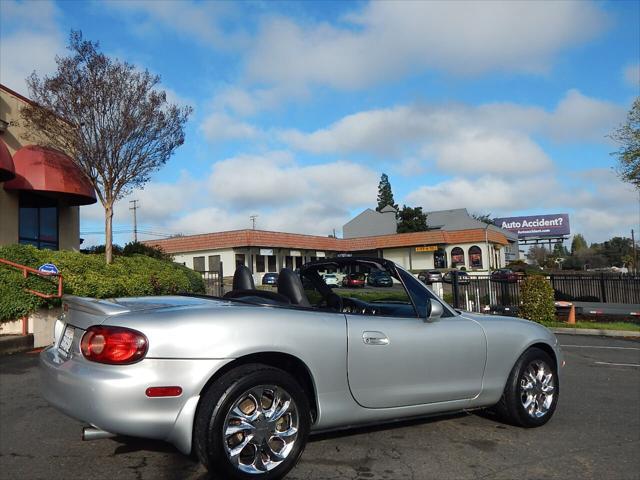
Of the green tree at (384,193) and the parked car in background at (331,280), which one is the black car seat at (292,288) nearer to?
the parked car in background at (331,280)

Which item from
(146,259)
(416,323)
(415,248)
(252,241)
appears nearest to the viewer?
(416,323)

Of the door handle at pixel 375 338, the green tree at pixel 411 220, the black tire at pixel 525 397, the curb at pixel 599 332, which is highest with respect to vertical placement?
the green tree at pixel 411 220

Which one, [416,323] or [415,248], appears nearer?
[416,323]

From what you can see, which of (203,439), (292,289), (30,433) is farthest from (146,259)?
(203,439)

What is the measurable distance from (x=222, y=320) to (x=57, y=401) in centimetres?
119

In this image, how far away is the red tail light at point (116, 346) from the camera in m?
3.20

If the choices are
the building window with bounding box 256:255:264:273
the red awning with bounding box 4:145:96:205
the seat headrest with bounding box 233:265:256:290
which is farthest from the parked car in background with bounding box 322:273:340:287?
the building window with bounding box 256:255:264:273

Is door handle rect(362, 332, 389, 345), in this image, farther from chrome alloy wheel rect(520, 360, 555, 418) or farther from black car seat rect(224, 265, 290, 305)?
chrome alloy wheel rect(520, 360, 555, 418)

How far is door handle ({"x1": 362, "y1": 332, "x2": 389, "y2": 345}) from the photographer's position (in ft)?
13.0

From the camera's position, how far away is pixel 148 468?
3811 mm

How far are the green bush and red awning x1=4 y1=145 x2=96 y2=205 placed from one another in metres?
13.4

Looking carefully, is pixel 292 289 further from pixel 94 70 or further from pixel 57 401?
pixel 94 70

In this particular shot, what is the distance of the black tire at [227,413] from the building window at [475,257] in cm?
5960

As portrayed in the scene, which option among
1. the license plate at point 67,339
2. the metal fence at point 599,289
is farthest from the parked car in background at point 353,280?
the metal fence at point 599,289
